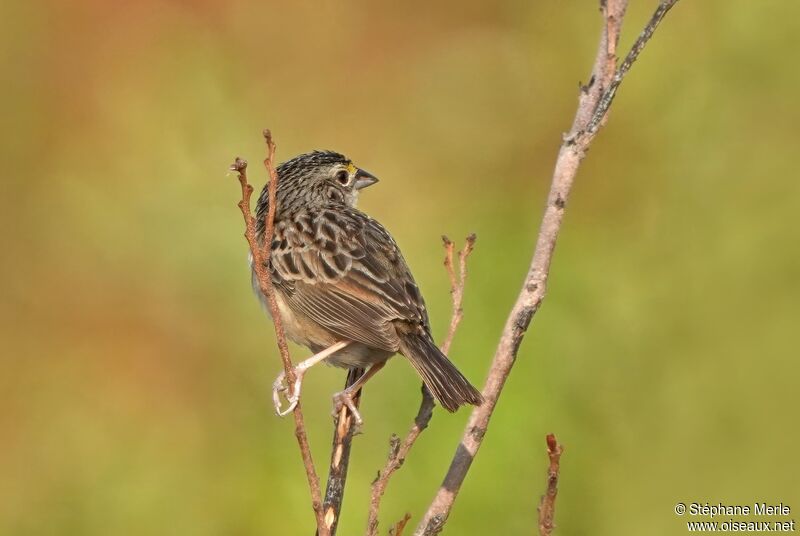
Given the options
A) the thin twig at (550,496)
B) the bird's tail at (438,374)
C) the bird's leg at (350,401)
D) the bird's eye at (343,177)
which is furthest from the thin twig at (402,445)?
the bird's eye at (343,177)

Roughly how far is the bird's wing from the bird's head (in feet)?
0.72

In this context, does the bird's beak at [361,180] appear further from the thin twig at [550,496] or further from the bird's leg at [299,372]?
the thin twig at [550,496]

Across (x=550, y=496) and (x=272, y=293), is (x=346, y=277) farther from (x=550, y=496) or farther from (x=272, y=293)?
(x=550, y=496)

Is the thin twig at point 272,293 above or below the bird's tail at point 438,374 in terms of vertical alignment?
below

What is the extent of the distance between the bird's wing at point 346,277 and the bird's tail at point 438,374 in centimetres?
6

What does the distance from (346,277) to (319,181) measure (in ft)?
2.55

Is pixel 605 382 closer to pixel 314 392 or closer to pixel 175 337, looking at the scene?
pixel 314 392

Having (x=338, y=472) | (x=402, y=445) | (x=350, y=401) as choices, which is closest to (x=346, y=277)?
(x=350, y=401)

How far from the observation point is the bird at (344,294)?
3752 millimetres

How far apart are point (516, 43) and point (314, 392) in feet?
11.9

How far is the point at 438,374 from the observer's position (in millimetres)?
3467

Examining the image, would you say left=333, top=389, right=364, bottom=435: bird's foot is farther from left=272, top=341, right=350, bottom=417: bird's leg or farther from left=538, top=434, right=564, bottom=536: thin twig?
left=538, top=434, right=564, bottom=536: thin twig

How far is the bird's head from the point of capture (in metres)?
4.67

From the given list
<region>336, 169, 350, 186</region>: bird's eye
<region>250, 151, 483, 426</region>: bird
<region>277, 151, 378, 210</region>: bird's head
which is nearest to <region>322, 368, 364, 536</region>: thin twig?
<region>250, 151, 483, 426</region>: bird
